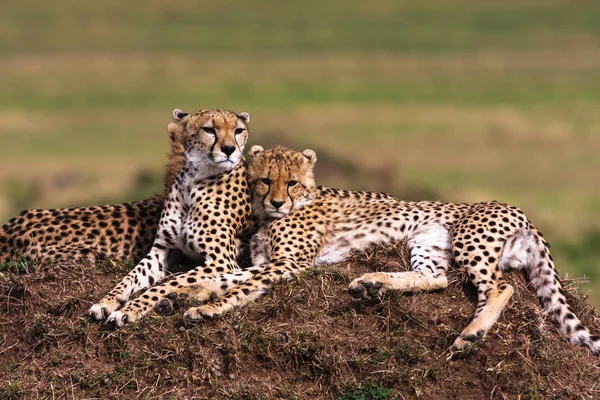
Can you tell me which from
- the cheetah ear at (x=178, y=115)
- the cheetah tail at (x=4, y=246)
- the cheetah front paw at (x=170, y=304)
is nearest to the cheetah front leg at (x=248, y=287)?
the cheetah front paw at (x=170, y=304)

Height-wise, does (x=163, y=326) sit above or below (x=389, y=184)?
above

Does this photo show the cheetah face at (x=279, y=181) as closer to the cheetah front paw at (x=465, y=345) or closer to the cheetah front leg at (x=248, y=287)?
the cheetah front leg at (x=248, y=287)

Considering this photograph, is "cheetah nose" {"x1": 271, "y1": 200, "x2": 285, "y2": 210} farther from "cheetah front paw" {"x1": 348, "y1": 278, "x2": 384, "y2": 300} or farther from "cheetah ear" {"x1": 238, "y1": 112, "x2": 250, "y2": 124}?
"cheetah front paw" {"x1": 348, "y1": 278, "x2": 384, "y2": 300}

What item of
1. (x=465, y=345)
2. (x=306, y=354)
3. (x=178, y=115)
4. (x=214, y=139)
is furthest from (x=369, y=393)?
(x=178, y=115)

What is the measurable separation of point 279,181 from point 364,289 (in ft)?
3.38

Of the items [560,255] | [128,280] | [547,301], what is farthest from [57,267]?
[560,255]

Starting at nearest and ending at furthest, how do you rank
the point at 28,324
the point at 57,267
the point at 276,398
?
the point at 276,398 < the point at 28,324 < the point at 57,267

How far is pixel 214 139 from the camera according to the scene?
6.81 metres

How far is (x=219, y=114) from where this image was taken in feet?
22.6

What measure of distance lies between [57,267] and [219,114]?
127 centimetres

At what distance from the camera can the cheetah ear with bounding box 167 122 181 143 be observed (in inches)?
286

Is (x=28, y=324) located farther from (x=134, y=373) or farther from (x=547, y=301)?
(x=547, y=301)

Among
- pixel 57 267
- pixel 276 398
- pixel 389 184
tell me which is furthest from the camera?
pixel 389 184

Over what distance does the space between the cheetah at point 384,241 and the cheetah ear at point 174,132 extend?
473 millimetres
